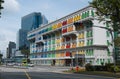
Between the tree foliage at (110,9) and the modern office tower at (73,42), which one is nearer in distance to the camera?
the tree foliage at (110,9)

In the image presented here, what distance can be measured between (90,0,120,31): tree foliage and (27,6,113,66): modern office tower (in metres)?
56.8

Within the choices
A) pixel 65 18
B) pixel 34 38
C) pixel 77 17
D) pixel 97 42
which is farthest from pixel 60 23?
pixel 34 38

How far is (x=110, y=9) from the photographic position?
20.4m

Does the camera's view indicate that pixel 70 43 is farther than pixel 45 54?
No

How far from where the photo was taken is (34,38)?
163875mm

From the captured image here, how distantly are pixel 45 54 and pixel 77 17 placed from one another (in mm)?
37870

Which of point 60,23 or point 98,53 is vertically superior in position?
point 60,23

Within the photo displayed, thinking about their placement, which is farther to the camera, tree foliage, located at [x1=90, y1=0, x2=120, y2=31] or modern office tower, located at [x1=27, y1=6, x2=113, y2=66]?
modern office tower, located at [x1=27, y1=6, x2=113, y2=66]

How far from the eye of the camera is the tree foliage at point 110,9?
1984cm

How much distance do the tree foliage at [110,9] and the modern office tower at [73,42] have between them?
5675cm

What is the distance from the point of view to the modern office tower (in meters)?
103

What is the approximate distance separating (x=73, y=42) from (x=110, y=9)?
96.9 metres

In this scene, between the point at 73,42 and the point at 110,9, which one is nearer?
the point at 110,9

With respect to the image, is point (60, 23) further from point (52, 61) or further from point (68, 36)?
point (52, 61)
